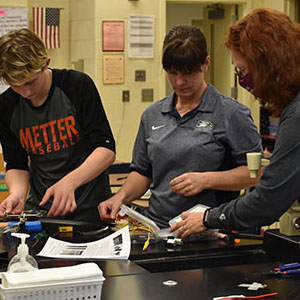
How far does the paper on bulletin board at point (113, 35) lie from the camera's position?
5.96m

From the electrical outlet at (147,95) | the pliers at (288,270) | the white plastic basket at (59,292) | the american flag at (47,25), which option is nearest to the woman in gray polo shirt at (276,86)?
the pliers at (288,270)

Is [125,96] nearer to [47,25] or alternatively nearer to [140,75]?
[140,75]

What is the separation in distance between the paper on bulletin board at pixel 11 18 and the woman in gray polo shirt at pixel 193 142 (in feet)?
11.7

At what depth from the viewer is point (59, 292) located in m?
1.49

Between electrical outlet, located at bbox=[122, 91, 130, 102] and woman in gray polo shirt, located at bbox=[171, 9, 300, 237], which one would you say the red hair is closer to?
woman in gray polo shirt, located at bbox=[171, 9, 300, 237]

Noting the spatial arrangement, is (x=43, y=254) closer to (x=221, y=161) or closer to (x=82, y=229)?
(x=82, y=229)

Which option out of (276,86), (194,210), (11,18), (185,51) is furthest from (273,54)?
(11,18)

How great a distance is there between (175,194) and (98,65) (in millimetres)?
3665

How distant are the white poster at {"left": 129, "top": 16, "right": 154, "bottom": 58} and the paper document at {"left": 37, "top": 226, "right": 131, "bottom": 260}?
3977 millimetres

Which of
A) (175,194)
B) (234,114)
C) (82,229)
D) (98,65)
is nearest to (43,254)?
(82,229)

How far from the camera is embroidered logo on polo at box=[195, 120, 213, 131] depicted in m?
2.47

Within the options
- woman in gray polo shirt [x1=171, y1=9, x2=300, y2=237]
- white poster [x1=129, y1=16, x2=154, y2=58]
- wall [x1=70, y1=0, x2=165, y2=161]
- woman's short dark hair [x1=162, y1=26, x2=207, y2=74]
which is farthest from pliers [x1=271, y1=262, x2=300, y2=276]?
white poster [x1=129, y1=16, x2=154, y2=58]

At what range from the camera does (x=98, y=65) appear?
5.96 m

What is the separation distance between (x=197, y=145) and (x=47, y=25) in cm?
396
